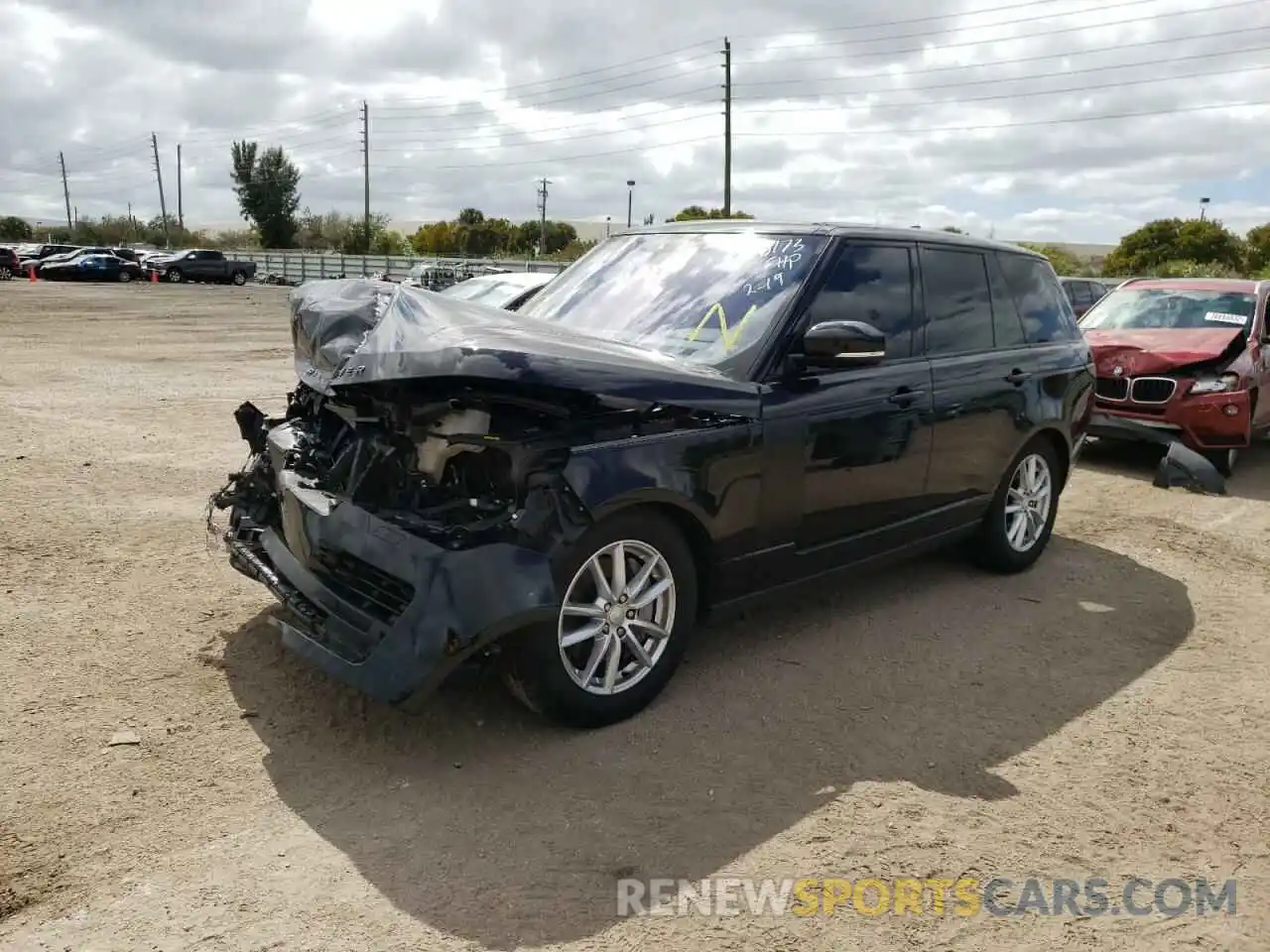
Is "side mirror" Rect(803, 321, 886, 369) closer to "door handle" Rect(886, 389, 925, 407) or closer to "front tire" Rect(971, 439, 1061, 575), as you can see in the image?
"door handle" Rect(886, 389, 925, 407)

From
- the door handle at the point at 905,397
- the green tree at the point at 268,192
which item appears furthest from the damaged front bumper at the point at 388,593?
the green tree at the point at 268,192

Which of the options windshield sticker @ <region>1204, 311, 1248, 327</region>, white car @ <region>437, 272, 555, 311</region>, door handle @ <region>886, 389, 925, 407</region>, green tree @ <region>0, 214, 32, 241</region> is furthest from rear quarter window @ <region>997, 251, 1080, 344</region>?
green tree @ <region>0, 214, 32, 241</region>

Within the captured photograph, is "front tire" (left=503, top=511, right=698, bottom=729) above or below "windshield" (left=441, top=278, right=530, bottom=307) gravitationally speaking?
below

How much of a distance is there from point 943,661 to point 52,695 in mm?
3694

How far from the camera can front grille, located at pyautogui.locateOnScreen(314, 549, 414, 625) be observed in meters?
3.32

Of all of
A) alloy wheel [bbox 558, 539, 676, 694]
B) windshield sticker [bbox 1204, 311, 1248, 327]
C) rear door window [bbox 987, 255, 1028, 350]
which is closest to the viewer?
alloy wheel [bbox 558, 539, 676, 694]

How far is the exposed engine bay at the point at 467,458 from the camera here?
3.33m

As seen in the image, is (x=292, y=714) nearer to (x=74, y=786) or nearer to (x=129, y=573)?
(x=74, y=786)

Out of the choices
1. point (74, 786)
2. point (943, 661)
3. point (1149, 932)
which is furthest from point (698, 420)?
point (74, 786)

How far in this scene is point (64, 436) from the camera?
336 inches

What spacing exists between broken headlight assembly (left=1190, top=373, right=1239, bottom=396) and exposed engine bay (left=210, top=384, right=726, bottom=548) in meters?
6.60

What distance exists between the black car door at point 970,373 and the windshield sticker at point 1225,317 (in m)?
4.93

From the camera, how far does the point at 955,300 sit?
5.12 metres

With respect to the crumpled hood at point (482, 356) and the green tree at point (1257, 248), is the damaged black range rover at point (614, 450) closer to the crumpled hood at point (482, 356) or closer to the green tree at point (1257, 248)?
the crumpled hood at point (482, 356)
